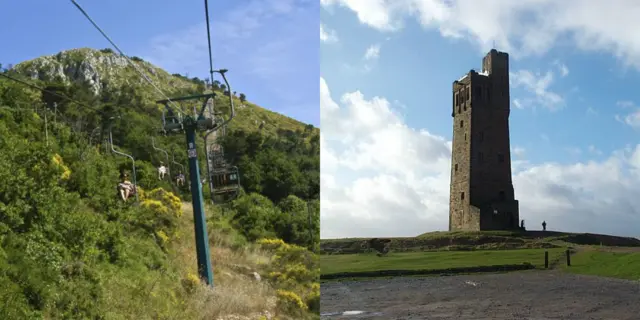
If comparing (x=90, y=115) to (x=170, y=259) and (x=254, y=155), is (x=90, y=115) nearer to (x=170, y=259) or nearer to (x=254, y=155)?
(x=254, y=155)

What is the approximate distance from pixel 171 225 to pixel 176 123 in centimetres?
406

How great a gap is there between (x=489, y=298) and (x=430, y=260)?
932cm

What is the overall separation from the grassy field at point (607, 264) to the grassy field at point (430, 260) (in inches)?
46.5

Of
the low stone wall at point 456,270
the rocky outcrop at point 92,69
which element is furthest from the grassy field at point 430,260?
the rocky outcrop at point 92,69

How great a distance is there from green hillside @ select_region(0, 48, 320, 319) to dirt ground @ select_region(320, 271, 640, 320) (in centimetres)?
169

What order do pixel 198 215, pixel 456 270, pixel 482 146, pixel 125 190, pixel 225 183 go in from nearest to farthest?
pixel 198 215, pixel 225 183, pixel 125 190, pixel 456 270, pixel 482 146

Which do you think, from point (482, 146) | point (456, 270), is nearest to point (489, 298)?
point (456, 270)

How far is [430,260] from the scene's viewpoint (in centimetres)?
2628

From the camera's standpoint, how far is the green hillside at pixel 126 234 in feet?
27.7

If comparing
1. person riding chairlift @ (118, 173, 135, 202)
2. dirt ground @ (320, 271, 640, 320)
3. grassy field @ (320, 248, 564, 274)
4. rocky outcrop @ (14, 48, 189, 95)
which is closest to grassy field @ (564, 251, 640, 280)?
dirt ground @ (320, 271, 640, 320)

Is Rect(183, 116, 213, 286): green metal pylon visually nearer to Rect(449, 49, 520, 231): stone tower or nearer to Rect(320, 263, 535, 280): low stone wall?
Rect(320, 263, 535, 280): low stone wall

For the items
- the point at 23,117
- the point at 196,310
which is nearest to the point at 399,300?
the point at 196,310

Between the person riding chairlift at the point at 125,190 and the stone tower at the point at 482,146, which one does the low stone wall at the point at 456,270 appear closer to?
the person riding chairlift at the point at 125,190

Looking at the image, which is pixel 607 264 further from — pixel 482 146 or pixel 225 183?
pixel 482 146
